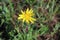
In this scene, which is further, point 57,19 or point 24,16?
point 57,19

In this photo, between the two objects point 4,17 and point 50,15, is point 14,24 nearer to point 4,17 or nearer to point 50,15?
point 4,17

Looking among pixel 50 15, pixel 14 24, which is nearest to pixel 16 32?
pixel 14 24

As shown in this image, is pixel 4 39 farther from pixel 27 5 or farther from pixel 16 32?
pixel 27 5

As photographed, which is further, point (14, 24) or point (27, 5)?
point (27, 5)

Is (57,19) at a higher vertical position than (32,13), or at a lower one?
lower

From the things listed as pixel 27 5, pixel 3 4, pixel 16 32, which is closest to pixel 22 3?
pixel 27 5

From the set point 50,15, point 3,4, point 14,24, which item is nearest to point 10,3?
point 3,4

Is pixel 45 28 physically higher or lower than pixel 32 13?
lower

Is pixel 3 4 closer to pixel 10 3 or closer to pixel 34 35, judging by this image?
pixel 10 3
